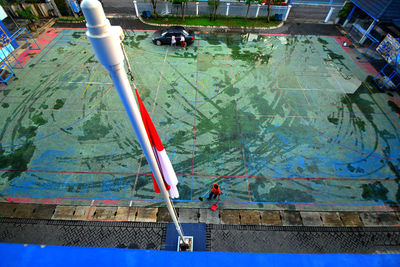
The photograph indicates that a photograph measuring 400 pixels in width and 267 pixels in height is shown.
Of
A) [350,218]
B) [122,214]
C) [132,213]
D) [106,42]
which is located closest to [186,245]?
[132,213]

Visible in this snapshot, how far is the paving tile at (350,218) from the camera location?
31.8 ft

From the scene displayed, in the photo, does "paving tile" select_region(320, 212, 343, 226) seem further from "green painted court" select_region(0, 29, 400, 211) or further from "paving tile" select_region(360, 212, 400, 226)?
"paving tile" select_region(360, 212, 400, 226)

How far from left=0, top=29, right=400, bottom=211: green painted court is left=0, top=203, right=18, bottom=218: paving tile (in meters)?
0.38

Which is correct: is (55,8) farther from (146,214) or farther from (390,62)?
(390,62)

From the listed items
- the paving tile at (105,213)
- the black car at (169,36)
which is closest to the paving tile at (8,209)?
the paving tile at (105,213)

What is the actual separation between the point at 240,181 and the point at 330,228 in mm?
4608

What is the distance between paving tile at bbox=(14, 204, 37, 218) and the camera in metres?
9.66

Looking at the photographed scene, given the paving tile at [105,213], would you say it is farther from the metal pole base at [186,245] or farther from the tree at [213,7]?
the tree at [213,7]

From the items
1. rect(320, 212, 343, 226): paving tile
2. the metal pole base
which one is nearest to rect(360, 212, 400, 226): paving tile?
rect(320, 212, 343, 226): paving tile

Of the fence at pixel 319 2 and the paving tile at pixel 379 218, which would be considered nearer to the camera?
the paving tile at pixel 379 218

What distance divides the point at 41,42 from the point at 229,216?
23170mm

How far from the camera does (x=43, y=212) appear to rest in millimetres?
9773

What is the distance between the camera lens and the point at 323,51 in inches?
769

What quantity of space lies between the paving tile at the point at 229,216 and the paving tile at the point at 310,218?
3180 millimetres
